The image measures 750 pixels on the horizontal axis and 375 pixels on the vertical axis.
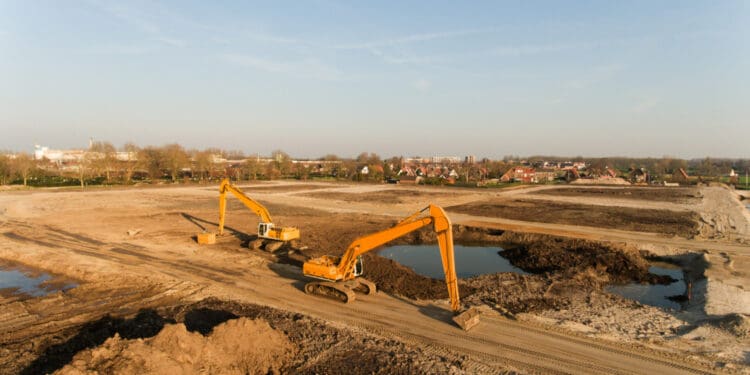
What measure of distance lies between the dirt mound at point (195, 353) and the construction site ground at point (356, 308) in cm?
4

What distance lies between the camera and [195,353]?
9555 mm

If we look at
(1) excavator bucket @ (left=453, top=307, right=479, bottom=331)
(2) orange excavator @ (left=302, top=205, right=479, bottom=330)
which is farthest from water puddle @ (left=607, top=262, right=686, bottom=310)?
(1) excavator bucket @ (left=453, top=307, right=479, bottom=331)

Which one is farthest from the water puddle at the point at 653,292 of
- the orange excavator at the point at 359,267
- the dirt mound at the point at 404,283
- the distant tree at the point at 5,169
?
the distant tree at the point at 5,169

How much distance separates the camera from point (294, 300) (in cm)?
1501

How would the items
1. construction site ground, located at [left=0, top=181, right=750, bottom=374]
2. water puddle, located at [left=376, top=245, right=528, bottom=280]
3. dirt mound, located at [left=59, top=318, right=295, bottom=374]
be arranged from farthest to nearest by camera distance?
water puddle, located at [left=376, top=245, right=528, bottom=280], construction site ground, located at [left=0, top=181, right=750, bottom=374], dirt mound, located at [left=59, top=318, right=295, bottom=374]

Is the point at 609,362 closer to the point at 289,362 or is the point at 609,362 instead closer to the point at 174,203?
the point at 289,362

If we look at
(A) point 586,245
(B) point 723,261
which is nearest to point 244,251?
(A) point 586,245

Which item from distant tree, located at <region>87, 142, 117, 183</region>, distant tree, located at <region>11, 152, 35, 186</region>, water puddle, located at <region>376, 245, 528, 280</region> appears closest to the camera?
water puddle, located at <region>376, 245, 528, 280</region>

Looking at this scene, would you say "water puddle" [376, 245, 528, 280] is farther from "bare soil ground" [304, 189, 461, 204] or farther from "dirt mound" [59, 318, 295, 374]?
"bare soil ground" [304, 189, 461, 204]

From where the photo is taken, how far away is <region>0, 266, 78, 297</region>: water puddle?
16.4 m

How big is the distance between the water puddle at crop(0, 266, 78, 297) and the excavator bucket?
15835mm

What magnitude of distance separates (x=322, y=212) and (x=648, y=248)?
26060 mm

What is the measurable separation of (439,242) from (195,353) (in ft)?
24.5

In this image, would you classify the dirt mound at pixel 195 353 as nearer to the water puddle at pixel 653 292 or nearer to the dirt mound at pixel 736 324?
the dirt mound at pixel 736 324
